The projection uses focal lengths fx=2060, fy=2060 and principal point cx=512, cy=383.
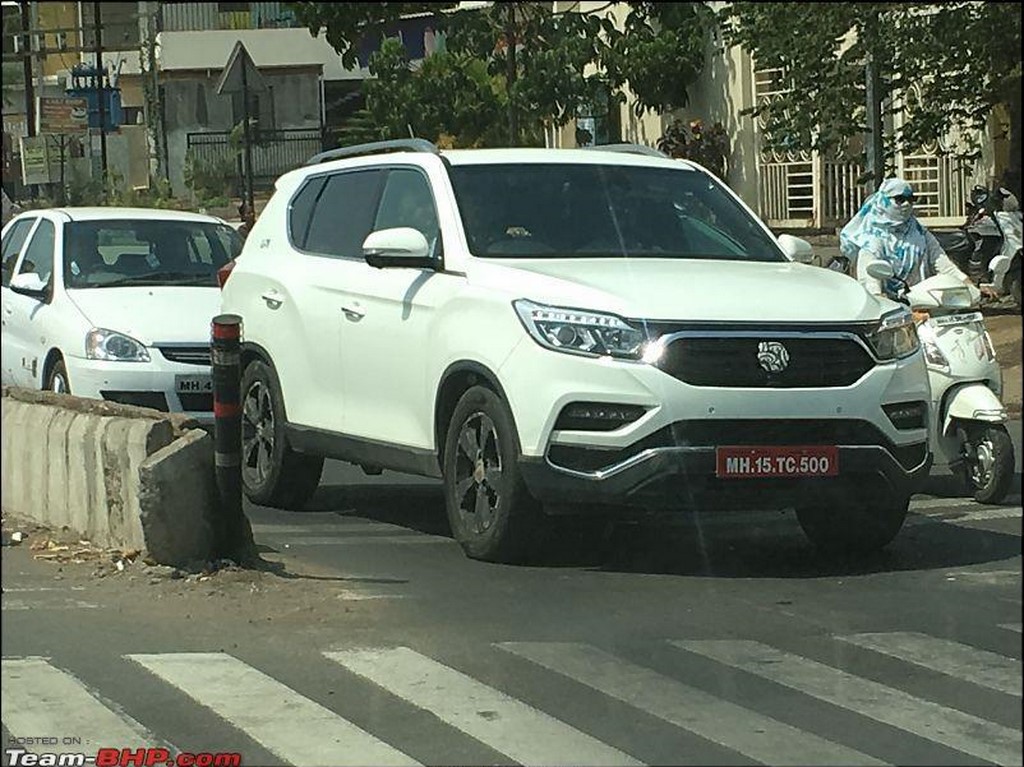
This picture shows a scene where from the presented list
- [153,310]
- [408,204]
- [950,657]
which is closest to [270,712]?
[950,657]

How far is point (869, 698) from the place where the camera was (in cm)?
655

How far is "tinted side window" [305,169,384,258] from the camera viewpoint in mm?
10469

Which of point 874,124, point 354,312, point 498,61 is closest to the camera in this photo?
point 354,312

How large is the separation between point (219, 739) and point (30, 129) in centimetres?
3615

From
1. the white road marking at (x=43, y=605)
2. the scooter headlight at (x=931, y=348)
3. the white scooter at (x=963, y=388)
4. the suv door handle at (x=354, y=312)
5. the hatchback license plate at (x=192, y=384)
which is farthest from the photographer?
the hatchback license plate at (x=192, y=384)

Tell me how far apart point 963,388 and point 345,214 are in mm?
3452

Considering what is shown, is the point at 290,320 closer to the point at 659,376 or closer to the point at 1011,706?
the point at 659,376

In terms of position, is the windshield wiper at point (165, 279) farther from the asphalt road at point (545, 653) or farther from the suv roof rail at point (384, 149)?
the asphalt road at point (545, 653)

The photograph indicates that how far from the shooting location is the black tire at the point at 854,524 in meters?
9.25

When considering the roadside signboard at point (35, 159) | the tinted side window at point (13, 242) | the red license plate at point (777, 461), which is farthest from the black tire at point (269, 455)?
the roadside signboard at point (35, 159)

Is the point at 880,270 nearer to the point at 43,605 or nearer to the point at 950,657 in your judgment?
the point at 950,657

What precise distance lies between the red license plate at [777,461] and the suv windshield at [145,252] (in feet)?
21.1

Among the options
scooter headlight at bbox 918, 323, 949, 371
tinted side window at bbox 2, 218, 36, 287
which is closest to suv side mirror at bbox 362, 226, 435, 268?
scooter headlight at bbox 918, 323, 949, 371

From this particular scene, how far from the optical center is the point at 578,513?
8852 millimetres
